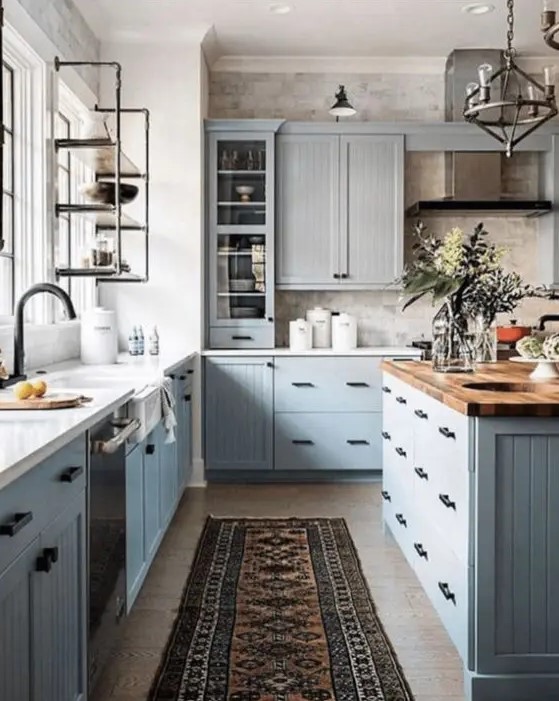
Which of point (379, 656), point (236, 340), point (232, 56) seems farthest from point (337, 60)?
point (379, 656)

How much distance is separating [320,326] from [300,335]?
0.22m

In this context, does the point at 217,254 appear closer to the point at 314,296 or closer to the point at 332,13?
the point at 314,296

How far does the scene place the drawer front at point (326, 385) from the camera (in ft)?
17.5

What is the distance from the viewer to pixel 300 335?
5.61 meters

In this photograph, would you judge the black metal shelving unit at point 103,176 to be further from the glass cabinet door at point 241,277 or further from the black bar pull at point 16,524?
the black bar pull at point 16,524

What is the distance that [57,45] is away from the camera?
13.7ft

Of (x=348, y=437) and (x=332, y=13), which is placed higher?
(x=332, y=13)

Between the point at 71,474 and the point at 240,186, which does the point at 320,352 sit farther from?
the point at 71,474

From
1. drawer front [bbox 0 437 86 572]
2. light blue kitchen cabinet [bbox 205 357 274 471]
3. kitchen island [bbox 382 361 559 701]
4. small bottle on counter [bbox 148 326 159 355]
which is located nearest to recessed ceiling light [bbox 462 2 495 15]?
light blue kitchen cabinet [bbox 205 357 274 471]

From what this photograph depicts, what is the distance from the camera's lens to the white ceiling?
482 cm

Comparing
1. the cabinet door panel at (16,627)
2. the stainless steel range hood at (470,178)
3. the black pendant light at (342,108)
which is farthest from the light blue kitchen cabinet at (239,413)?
the cabinet door panel at (16,627)

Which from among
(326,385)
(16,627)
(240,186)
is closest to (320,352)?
(326,385)

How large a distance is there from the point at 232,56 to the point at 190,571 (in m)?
3.82

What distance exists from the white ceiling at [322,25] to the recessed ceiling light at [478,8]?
5 centimetres
